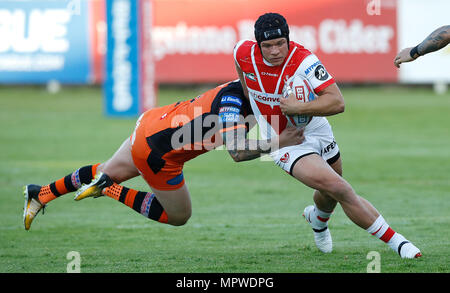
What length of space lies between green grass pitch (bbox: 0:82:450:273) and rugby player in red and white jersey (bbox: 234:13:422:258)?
50cm

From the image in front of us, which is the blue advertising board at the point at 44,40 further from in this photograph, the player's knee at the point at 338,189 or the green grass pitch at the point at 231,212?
the player's knee at the point at 338,189

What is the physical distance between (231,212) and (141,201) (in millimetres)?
2796

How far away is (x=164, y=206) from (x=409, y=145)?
1056 cm

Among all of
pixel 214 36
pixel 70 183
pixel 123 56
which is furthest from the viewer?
pixel 214 36

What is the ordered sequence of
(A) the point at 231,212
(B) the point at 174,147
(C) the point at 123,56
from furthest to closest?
(C) the point at 123,56 < (A) the point at 231,212 < (B) the point at 174,147

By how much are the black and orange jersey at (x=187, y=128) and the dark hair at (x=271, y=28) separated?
0.71 m

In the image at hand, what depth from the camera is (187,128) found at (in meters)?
7.32

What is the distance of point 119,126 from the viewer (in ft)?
68.6

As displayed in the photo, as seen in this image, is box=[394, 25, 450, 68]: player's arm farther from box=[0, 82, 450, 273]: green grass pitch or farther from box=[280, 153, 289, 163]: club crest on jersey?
box=[0, 82, 450, 273]: green grass pitch

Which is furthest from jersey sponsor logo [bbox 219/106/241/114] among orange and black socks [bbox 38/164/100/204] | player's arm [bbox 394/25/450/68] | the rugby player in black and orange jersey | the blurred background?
the blurred background

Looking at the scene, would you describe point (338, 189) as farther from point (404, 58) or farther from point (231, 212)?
point (231, 212)

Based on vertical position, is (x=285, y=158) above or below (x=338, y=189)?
above

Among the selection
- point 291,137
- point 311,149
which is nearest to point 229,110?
point 291,137

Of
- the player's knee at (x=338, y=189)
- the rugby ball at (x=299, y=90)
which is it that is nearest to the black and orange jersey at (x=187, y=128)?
the rugby ball at (x=299, y=90)
